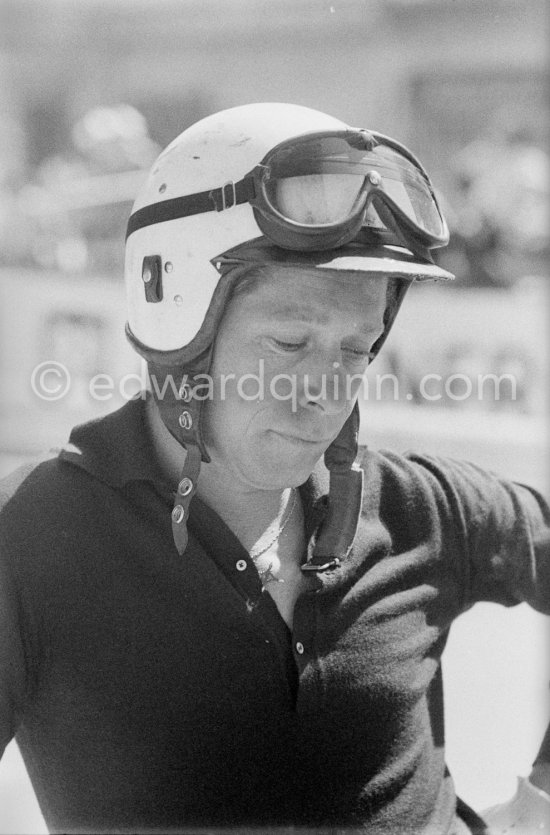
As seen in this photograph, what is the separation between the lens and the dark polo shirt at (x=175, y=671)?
1.68 metres

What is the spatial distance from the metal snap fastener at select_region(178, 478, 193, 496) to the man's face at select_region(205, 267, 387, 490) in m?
0.09

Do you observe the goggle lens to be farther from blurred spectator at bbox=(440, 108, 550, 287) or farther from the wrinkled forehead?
blurred spectator at bbox=(440, 108, 550, 287)

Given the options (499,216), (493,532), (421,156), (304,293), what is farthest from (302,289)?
(421,156)

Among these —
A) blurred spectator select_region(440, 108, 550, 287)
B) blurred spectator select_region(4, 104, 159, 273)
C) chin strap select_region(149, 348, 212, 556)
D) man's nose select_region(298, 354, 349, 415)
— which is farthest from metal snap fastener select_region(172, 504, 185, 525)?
blurred spectator select_region(440, 108, 550, 287)

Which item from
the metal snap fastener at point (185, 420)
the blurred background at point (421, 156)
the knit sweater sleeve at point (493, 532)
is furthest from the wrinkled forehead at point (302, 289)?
the blurred background at point (421, 156)

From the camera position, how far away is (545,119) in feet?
34.0

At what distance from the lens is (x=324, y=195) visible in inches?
66.7

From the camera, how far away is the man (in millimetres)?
1683

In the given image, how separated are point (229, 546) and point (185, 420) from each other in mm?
222

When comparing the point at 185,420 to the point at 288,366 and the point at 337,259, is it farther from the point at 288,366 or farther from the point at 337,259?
the point at 337,259

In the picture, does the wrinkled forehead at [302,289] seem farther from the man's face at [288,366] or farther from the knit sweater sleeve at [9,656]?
the knit sweater sleeve at [9,656]

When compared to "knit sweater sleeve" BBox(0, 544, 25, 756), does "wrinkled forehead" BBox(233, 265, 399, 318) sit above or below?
above

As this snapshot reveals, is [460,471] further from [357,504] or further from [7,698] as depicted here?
[7,698]

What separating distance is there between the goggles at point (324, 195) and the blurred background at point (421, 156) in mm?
1223
